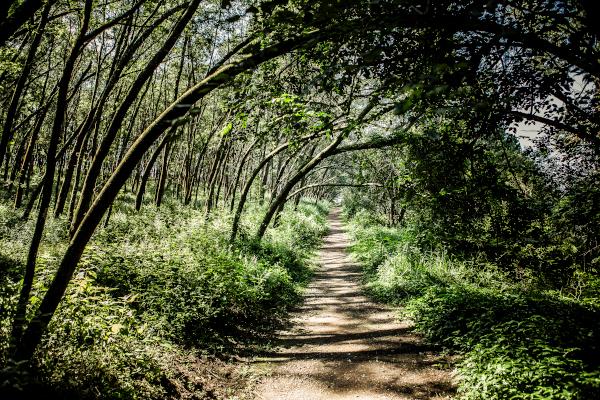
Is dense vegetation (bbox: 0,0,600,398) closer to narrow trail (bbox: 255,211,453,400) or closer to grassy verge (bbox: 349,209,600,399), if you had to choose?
grassy verge (bbox: 349,209,600,399)

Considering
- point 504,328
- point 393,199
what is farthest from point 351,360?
point 393,199

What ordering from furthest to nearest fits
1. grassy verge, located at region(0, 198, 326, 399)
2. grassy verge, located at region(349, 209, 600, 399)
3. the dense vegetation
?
grassy verge, located at region(349, 209, 600, 399) < grassy verge, located at region(0, 198, 326, 399) < the dense vegetation

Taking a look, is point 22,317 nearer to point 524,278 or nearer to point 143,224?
point 143,224

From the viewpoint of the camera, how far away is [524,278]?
935cm

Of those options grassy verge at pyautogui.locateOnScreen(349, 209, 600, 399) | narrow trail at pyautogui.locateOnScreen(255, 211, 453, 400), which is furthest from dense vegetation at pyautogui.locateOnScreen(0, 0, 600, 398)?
narrow trail at pyautogui.locateOnScreen(255, 211, 453, 400)

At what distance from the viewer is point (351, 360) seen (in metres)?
6.13

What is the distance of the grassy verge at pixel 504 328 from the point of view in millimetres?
3977

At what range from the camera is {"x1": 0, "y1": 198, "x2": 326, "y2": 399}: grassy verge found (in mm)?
3803

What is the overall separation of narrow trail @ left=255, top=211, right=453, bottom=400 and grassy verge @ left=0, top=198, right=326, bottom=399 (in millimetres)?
619

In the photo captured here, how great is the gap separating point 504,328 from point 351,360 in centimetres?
249

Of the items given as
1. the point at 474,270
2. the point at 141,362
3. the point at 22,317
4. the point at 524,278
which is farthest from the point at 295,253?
the point at 22,317

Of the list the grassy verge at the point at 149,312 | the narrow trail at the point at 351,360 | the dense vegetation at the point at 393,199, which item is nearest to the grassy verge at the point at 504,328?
the dense vegetation at the point at 393,199

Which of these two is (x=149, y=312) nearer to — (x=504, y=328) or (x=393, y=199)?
(x=393, y=199)

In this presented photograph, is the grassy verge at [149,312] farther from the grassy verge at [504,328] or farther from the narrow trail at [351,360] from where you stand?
the grassy verge at [504,328]
